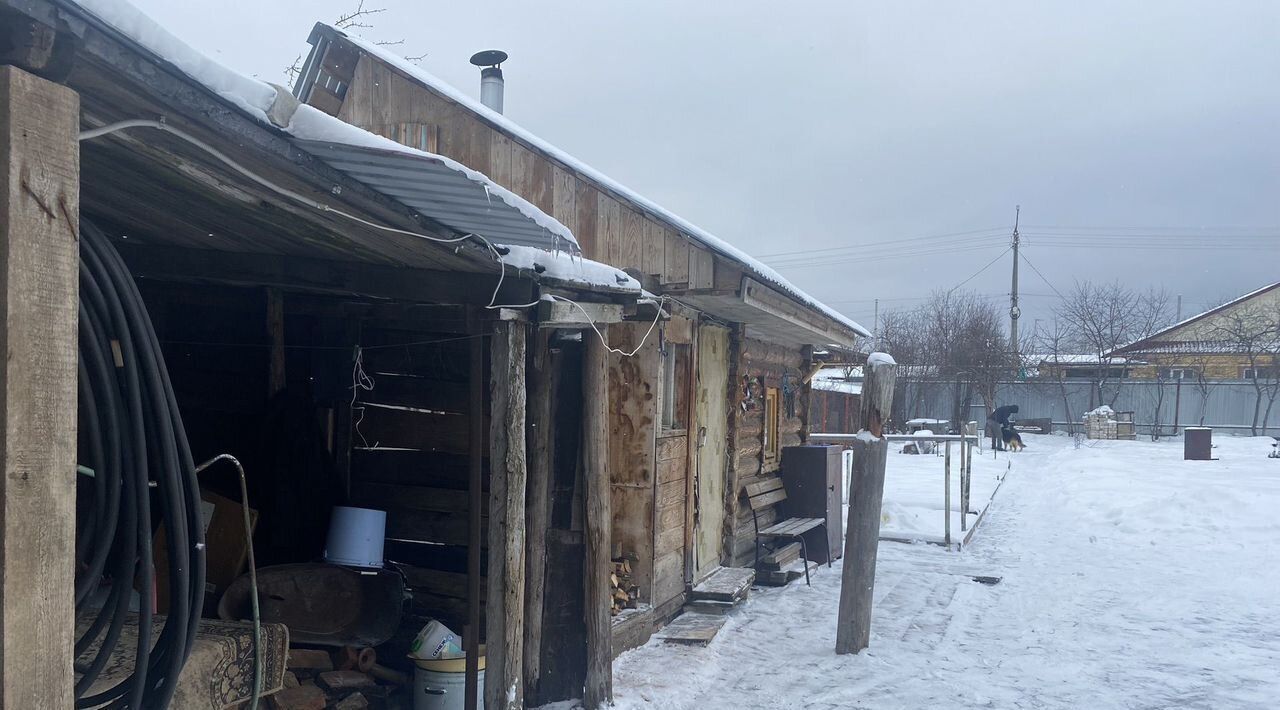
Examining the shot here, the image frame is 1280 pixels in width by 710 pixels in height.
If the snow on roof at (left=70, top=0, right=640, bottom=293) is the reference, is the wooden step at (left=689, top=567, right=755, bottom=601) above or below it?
below

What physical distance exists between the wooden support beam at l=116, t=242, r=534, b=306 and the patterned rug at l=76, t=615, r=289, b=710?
1670 mm

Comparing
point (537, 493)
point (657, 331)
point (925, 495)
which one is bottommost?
point (925, 495)

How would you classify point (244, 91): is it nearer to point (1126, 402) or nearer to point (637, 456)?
point (637, 456)

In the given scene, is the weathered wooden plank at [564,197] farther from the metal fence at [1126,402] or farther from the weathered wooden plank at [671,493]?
the metal fence at [1126,402]

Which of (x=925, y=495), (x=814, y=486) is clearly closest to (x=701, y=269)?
(x=814, y=486)

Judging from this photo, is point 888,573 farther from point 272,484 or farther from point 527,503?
point 272,484

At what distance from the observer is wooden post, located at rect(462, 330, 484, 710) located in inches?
186

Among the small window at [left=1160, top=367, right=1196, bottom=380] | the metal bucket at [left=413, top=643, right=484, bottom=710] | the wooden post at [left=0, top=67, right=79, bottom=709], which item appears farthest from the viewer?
the small window at [left=1160, top=367, right=1196, bottom=380]

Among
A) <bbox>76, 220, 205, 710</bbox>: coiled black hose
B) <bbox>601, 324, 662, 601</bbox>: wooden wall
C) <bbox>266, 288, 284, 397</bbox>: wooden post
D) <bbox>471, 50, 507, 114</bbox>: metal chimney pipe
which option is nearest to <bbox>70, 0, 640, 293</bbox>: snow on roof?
<bbox>76, 220, 205, 710</bbox>: coiled black hose

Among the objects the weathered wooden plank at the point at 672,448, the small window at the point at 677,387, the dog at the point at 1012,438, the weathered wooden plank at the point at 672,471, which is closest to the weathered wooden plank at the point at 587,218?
the small window at the point at 677,387

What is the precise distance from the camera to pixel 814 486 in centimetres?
1125

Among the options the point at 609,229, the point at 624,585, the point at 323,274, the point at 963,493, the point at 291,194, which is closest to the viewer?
the point at 291,194

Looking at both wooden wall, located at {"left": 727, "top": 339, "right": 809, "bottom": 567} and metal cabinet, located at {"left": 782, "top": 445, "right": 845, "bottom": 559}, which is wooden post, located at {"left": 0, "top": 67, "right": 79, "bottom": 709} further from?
metal cabinet, located at {"left": 782, "top": 445, "right": 845, "bottom": 559}

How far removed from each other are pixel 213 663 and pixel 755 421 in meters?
7.97
